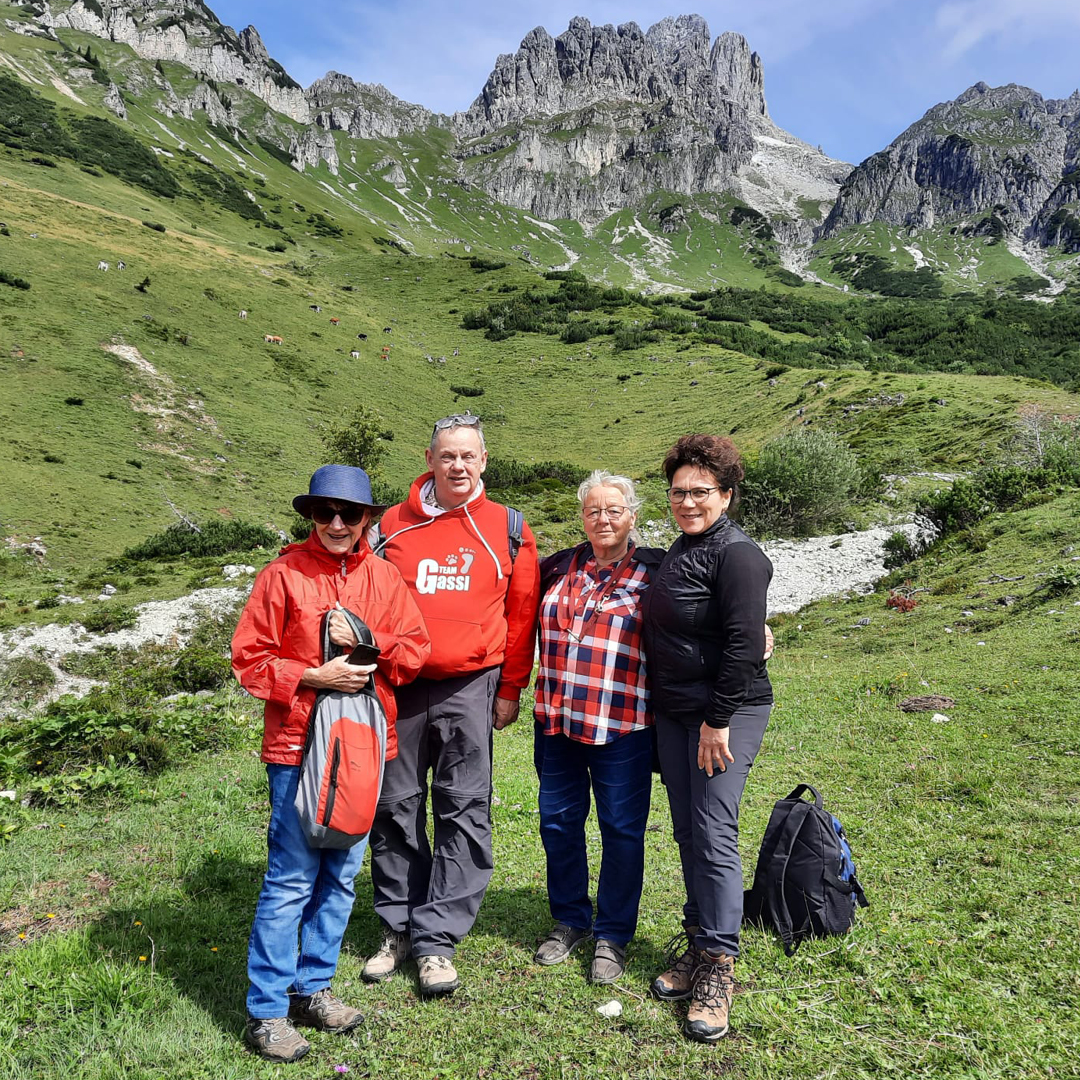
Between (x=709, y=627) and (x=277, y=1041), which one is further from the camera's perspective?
(x=709, y=627)

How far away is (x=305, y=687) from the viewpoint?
340 cm

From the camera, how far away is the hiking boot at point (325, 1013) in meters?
3.44

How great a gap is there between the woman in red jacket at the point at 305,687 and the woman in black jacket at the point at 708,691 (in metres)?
1.50

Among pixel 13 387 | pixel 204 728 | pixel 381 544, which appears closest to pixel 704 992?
pixel 381 544

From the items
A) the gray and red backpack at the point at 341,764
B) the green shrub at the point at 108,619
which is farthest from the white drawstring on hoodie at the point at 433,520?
the green shrub at the point at 108,619

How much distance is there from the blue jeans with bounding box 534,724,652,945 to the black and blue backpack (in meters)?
0.90

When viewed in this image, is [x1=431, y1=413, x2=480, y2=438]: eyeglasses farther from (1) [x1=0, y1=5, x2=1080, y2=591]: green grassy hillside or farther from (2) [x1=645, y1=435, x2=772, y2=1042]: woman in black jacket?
(1) [x1=0, y1=5, x2=1080, y2=591]: green grassy hillside

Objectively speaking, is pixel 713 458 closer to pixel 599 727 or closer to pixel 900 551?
pixel 599 727

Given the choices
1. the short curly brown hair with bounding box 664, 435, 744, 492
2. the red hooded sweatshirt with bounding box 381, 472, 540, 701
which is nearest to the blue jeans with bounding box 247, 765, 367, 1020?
the red hooded sweatshirt with bounding box 381, 472, 540, 701

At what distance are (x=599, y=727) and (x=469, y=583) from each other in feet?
3.96

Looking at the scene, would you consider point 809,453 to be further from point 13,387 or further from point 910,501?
point 13,387

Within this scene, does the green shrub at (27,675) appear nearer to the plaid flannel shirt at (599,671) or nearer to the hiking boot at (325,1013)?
the hiking boot at (325,1013)

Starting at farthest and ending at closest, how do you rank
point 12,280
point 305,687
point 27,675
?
point 12,280
point 27,675
point 305,687

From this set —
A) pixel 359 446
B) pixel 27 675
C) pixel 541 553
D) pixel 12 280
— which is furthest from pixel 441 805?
pixel 12 280
